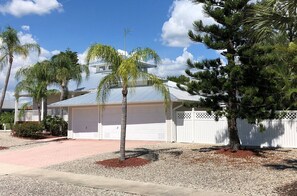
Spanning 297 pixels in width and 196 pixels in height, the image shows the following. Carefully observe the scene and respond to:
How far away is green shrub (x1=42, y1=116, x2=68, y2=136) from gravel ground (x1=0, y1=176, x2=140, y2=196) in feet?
62.1

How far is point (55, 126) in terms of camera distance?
103ft

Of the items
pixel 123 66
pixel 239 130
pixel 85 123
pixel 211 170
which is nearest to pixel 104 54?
pixel 123 66

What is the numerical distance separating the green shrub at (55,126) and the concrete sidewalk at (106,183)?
16168 mm

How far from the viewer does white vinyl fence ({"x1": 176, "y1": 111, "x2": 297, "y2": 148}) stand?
19.5 metres

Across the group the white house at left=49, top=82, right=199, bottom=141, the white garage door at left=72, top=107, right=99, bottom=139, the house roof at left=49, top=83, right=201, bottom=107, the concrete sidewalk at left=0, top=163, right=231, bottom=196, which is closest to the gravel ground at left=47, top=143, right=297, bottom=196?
the concrete sidewalk at left=0, top=163, right=231, bottom=196

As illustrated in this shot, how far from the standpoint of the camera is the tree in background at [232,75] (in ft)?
54.4

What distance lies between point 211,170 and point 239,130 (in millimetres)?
7914

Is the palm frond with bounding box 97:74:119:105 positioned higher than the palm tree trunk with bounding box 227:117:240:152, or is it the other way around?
the palm frond with bounding box 97:74:119:105

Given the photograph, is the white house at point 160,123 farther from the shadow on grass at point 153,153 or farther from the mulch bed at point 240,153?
the mulch bed at point 240,153

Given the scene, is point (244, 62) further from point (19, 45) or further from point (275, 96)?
point (19, 45)

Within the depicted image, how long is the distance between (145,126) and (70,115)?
6605mm

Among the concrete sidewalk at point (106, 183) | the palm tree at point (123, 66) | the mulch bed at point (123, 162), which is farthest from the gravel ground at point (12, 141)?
the palm tree at point (123, 66)

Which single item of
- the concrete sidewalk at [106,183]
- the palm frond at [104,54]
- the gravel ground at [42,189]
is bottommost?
the gravel ground at [42,189]

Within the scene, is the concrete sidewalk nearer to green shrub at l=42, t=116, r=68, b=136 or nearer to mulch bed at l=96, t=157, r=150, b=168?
mulch bed at l=96, t=157, r=150, b=168
